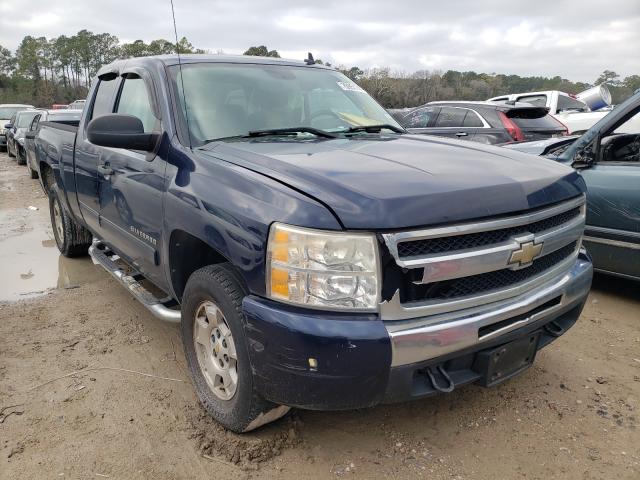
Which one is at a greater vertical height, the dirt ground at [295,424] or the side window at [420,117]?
the side window at [420,117]

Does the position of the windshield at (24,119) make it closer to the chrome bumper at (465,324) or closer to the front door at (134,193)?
the front door at (134,193)

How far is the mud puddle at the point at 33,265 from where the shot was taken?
4910 mm

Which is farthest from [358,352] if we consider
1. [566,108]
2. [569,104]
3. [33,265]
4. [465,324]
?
[569,104]

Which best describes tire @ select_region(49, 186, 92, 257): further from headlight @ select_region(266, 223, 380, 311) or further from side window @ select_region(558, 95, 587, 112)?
side window @ select_region(558, 95, 587, 112)

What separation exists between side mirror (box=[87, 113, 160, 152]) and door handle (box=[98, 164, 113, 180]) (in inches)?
27.4

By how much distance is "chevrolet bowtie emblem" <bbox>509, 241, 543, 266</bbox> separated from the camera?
7.45ft

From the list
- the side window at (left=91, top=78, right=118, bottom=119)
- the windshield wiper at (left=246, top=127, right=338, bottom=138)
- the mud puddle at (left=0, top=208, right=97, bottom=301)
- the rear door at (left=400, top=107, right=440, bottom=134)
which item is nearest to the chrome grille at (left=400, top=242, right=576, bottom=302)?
the windshield wiper at (left=246, top=127, right=338, bottom=138)

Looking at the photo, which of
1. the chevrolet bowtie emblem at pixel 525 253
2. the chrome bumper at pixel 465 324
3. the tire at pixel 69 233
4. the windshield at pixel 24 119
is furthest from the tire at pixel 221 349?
the windshield at pixel 24 119

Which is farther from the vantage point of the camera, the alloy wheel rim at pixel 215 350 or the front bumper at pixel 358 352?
the alloy wheel rim at pixel 215 350

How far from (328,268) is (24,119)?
1759cm

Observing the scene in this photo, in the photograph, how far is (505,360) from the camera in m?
2.37

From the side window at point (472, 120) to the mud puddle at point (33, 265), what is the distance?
642 centimetres

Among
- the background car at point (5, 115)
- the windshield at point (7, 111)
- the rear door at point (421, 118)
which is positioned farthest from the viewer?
the windshield at point (7, 111)

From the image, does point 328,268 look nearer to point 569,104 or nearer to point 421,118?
point 421,118
